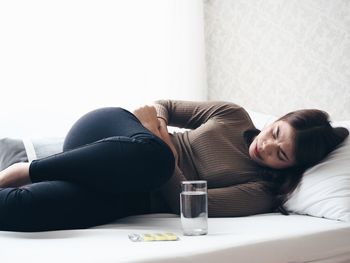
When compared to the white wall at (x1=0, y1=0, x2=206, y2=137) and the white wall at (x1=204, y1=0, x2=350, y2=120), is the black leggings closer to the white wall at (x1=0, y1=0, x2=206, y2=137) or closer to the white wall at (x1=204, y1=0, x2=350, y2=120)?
the white wall at (x1=0, y1=0, x2=206, y2=137)

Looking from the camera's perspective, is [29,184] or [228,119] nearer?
[29,184]

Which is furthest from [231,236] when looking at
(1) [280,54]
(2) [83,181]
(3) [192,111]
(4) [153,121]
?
(1) [280,54]

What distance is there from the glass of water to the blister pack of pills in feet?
0.18

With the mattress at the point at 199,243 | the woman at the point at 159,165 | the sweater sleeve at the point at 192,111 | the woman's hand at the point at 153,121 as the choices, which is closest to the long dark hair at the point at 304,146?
the woman at the point at 159,165

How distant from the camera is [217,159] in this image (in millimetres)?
1678

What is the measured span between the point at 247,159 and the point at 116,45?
1186 mm

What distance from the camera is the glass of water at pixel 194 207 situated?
125 cm

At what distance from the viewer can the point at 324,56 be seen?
7.36 ft

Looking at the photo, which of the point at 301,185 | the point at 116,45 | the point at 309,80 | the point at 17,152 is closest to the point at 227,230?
the point at 301,185

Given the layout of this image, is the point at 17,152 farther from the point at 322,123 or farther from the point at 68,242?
the point at 322,123

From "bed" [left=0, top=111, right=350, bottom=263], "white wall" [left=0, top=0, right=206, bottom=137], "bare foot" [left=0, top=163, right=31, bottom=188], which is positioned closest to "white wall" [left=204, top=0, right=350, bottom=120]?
"white wall" [left=0, top=0, right=206, bottom=137]

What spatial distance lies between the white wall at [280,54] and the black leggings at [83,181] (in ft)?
3.91

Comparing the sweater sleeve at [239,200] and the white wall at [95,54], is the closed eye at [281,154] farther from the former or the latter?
the white wall at [95,54]

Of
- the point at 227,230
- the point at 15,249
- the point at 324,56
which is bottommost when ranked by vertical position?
the point at 227,230
